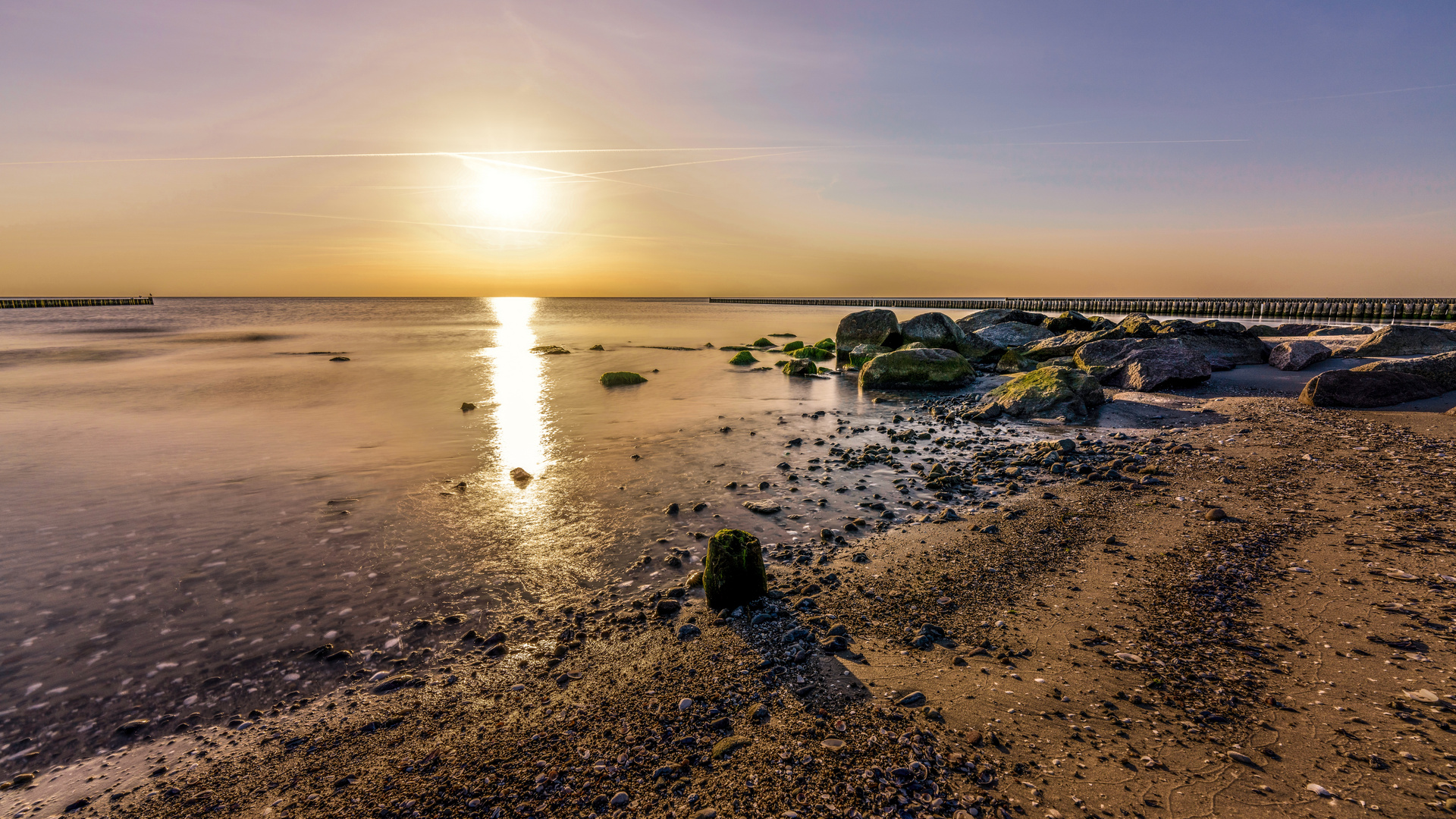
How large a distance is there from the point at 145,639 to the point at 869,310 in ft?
89.7

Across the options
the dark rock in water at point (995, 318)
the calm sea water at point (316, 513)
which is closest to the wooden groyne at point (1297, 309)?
the dark rock in water at point (995, 318)

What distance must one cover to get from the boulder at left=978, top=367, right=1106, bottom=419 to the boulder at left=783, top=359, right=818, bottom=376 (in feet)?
32.9

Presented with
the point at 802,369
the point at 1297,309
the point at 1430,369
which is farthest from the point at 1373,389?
the point at 1297,309

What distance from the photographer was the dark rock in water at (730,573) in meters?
5.48

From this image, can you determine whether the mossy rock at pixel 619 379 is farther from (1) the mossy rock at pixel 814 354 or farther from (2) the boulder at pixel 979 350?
(2) the boulder at pixel 979 350

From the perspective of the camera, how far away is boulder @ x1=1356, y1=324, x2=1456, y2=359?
54.1ft

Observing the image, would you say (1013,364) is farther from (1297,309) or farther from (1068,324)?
(1297,309)

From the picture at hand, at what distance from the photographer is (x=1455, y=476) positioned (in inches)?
291

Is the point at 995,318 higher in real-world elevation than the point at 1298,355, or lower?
higher

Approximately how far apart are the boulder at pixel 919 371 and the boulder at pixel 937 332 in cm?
528

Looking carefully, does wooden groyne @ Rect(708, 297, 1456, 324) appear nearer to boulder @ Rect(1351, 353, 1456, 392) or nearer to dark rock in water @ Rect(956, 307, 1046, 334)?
dark rock in water @ Rect(956, 307, 1046, 334)

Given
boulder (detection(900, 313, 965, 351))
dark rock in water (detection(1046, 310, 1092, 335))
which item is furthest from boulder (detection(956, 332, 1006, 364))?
dark rock in water (detection(1046, 310, 1092, 335))

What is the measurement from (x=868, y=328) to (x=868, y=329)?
0.17ft

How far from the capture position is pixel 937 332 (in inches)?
945
